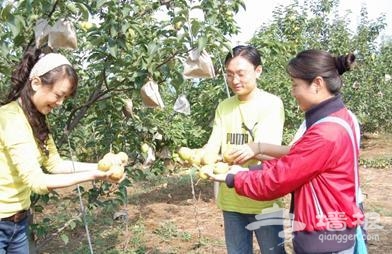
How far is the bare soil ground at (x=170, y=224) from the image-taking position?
133 inches

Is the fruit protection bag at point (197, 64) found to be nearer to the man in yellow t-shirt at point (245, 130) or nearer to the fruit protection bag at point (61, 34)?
the man in yellow t-shirt at point (245, 130)

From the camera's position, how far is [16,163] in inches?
53.6

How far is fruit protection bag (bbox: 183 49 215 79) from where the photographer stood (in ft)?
6.43

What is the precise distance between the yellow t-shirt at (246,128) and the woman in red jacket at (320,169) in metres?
0.30

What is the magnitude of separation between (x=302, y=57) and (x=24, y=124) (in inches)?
35.3

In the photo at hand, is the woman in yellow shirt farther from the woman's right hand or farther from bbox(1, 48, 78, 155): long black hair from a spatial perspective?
the woman's right hand

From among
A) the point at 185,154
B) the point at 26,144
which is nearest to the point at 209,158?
the point at 185,154

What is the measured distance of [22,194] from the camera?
1475 millimetres

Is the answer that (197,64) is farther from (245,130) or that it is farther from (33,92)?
(33,92)

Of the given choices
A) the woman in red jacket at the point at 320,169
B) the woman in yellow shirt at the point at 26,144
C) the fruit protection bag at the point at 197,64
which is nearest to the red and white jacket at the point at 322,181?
the woman in red jacket at the point at 320,169

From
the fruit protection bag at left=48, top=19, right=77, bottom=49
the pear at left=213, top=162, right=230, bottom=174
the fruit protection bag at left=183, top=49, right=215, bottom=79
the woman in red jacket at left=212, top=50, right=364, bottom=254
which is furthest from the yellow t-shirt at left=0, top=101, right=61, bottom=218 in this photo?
the fruit protection bag at left=183, top=49, right=215, bottom=79

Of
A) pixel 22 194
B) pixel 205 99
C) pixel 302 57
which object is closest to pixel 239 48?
pixel 302 57

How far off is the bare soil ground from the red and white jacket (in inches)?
59.0

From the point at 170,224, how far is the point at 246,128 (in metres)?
2.37
